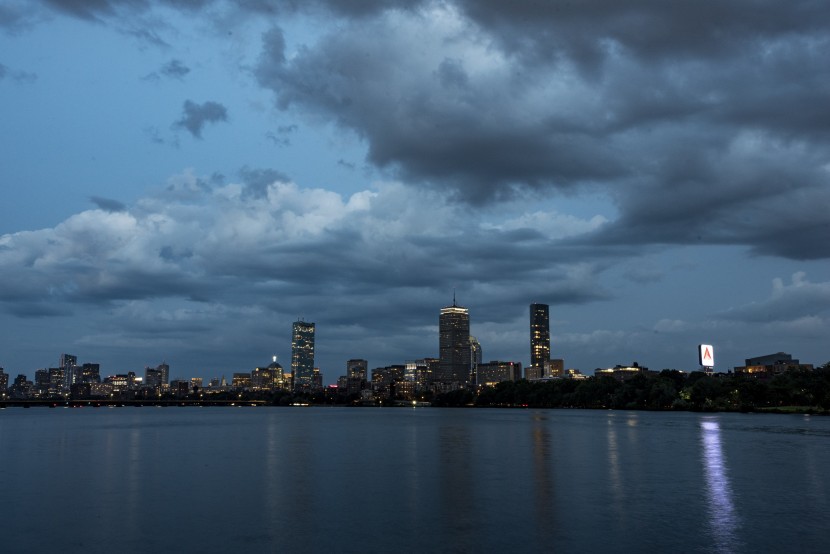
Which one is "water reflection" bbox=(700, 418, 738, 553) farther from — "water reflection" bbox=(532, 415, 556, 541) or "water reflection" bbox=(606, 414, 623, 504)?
"water reflection" bbox=(532, 415, 556, 541)

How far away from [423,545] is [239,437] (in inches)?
3934

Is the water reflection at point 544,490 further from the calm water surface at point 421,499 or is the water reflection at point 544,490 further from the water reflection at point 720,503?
the water reflection at point 720,503

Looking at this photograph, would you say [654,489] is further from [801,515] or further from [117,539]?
[117,539]

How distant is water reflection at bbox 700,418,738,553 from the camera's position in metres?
40.4

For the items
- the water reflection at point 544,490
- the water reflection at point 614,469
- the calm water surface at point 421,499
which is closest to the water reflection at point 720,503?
the calm water surface at point 421,499

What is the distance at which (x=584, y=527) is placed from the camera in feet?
143

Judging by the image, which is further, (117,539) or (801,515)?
(801,515)

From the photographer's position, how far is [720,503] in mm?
52438

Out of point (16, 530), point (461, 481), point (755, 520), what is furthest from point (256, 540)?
point (755, 520)

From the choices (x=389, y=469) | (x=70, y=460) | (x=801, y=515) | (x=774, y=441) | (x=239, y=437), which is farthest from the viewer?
(x=239, y=437)

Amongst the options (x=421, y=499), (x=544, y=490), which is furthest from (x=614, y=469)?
(x=421, y=499)

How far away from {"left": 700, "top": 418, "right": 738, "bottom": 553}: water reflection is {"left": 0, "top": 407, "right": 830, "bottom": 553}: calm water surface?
18 centimetres

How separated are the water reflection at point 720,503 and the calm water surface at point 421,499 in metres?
0.18

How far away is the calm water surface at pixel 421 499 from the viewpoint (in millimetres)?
40281
